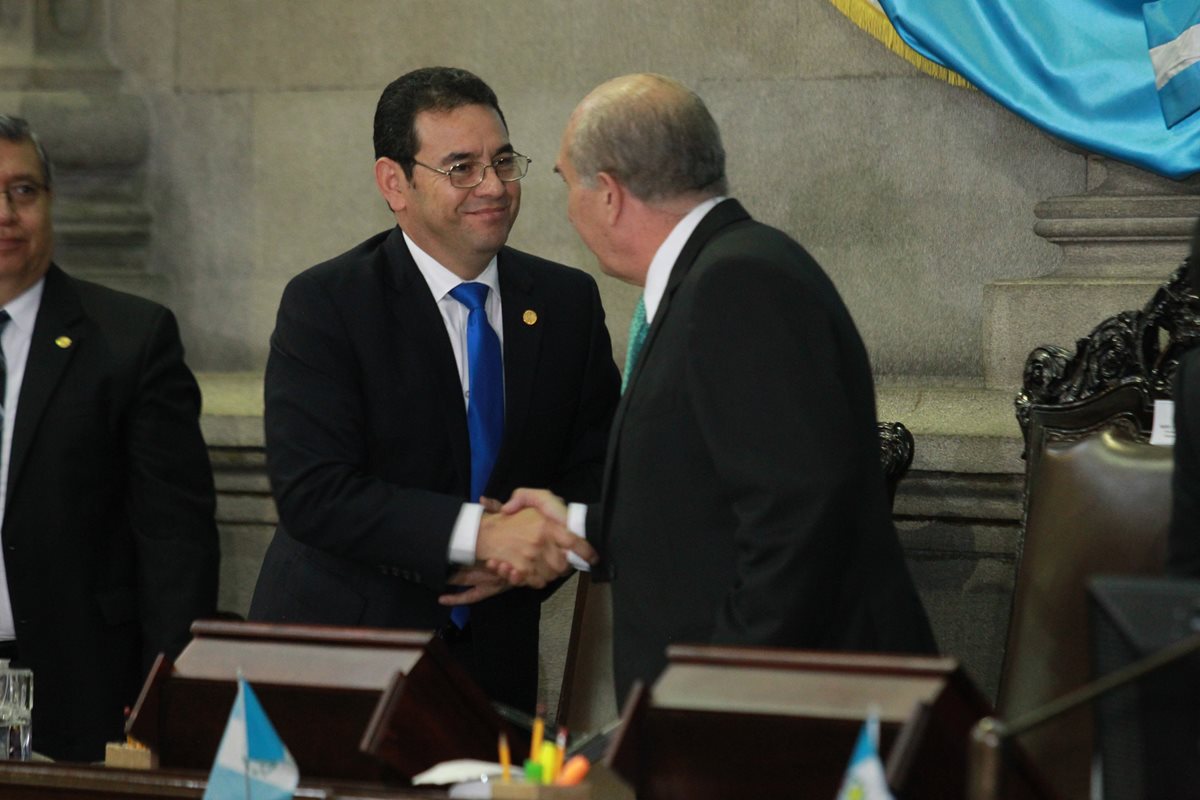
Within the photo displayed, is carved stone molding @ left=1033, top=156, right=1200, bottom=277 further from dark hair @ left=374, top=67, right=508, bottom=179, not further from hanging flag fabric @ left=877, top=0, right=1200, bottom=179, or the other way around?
dark hair @ left=374, top=67, right=508, bottom=179

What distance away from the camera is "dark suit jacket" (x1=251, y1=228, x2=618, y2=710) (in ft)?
9.16

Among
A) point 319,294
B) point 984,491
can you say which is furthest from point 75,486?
point 984,491

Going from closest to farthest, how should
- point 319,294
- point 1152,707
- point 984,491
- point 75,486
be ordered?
point 1152,707 < point 319,294 < point 75,486 < point 984,491

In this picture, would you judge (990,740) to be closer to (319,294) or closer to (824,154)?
(319,294)

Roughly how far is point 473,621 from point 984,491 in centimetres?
118

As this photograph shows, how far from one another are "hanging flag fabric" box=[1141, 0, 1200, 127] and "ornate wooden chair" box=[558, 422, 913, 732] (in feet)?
2.94

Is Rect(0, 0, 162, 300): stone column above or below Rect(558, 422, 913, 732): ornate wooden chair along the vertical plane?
above

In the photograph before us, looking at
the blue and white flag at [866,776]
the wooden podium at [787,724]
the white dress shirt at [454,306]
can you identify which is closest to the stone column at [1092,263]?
the white dress shirt at [454,306]

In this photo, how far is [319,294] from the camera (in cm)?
293

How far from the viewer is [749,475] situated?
207 centimetres

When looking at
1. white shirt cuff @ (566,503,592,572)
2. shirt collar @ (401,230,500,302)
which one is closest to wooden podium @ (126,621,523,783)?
white shirt cuff @ (566,503,592,572)

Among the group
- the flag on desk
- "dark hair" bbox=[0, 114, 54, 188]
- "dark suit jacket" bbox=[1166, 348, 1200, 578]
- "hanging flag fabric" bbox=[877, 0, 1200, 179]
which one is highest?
"hanging flag fabric" bbox=[877, 0, 1200, 179]

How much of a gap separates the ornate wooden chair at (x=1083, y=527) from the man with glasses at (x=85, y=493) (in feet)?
4.97

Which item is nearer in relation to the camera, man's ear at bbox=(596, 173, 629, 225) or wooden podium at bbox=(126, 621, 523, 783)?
wooden podium at bbox=(126, 621, 523, 783)
